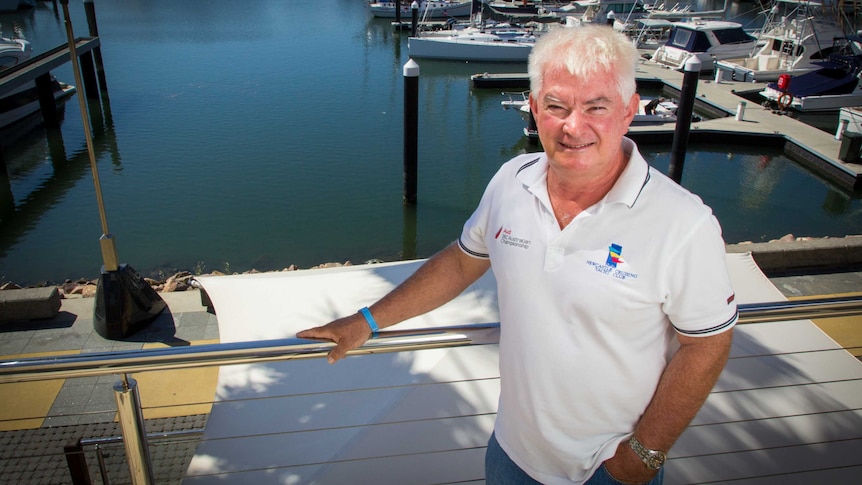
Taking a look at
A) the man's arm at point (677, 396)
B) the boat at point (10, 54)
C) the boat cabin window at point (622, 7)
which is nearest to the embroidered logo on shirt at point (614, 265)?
the man's arm at point (677, 396)

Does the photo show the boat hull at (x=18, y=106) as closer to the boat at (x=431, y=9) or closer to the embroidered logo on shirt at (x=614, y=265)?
the embroidered logo on shirt at (x=614, y=265)

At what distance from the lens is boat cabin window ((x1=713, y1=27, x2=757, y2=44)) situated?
2355cm

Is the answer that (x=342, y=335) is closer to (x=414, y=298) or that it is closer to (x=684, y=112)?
(x=414, y=298)

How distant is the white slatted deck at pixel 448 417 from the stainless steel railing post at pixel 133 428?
0.53 m

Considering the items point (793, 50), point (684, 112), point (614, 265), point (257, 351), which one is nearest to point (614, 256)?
point (614, 265)

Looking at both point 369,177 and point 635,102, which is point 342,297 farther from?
point 369,177

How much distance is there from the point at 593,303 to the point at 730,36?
25.3 metres

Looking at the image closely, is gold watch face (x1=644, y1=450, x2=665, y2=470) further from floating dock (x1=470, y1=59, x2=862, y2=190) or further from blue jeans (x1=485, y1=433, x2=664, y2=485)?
floating dock (x1=470, y1=59, x2=862, y2=190)

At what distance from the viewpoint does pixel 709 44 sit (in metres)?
23.4

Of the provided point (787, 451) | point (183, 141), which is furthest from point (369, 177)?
point (787, 451)

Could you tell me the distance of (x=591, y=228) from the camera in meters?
1.65

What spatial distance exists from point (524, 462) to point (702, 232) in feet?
2.64

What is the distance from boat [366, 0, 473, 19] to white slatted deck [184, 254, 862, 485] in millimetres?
33003

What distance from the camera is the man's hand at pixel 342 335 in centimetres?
213
